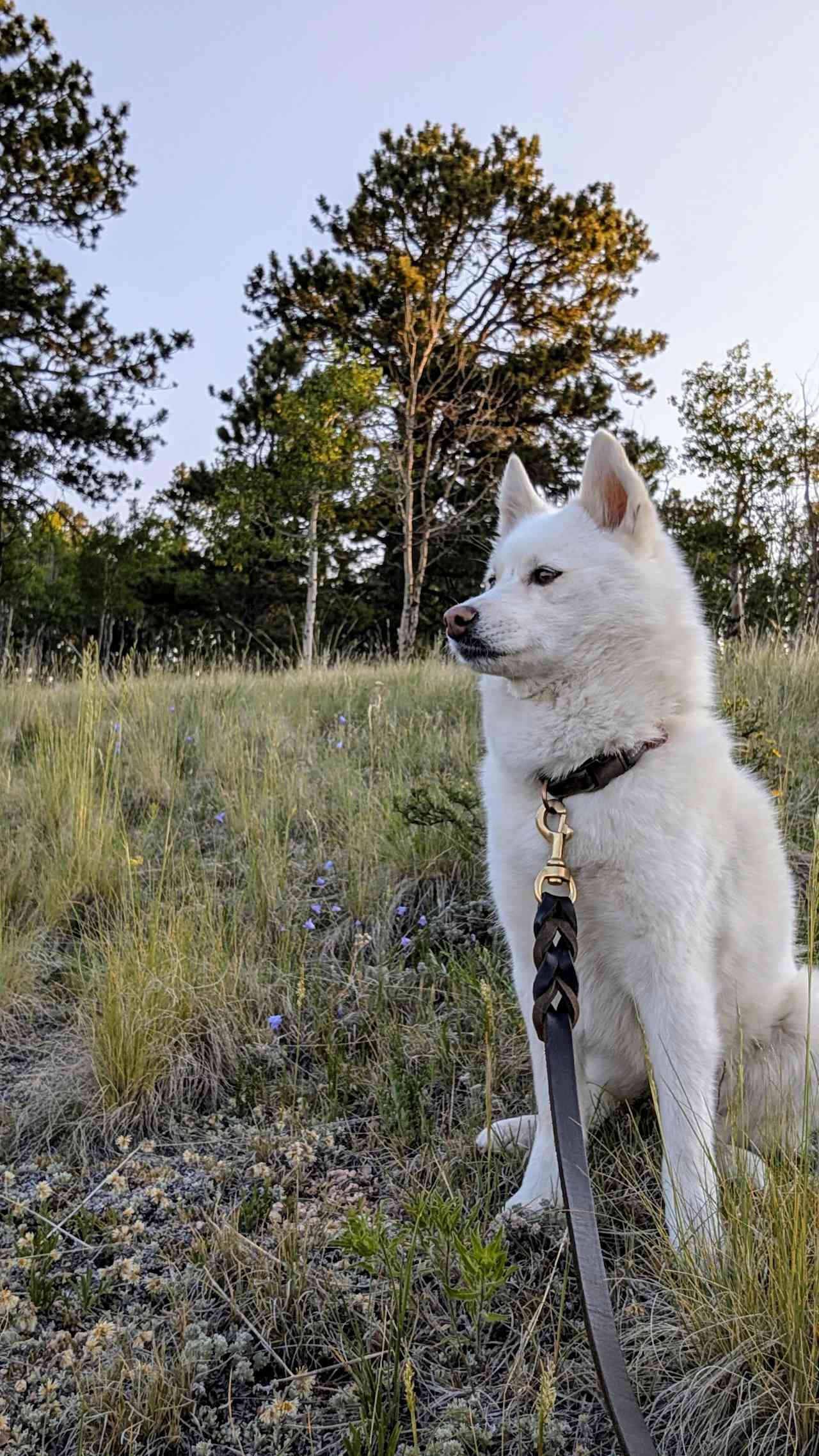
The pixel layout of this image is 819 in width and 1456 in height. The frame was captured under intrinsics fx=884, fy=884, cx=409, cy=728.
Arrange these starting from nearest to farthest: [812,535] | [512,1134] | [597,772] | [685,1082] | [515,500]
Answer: [685,1082], [597,772], [512,1134], [515,500], [812,535]

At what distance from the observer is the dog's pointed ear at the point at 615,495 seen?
196 cm

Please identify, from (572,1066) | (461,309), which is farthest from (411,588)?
(572,1066)

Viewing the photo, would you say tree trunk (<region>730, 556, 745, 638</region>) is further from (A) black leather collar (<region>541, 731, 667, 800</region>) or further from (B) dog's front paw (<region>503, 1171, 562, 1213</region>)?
(B) dog's front paw (<region>503, 1171, 562, 1213</region>)

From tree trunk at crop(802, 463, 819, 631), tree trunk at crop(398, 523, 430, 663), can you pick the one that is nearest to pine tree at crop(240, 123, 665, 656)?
tree trunk at crop(398, 523, 430, 663)

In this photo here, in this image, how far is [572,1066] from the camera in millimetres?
1404

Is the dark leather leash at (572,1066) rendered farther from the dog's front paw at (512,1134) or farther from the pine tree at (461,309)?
the pine tree at (461,309)

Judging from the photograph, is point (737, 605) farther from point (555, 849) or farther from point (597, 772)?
point (555, 849)

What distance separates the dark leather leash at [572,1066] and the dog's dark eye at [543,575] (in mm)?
418

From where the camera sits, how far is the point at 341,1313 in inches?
64.6

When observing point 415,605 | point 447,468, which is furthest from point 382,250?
point 415,605

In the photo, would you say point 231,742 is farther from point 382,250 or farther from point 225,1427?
point 382,250

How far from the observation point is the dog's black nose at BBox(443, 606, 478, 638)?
187 centimetres

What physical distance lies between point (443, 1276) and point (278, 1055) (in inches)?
41.1

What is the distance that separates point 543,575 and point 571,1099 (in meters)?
1.10
